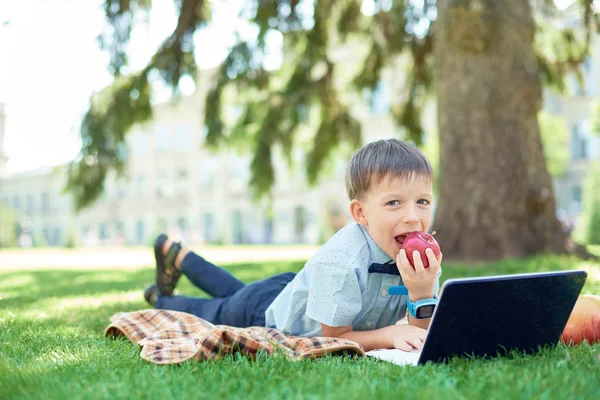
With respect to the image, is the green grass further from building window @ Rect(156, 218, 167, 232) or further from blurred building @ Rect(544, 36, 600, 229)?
building window @ Rect(156, 218, 167, 232)

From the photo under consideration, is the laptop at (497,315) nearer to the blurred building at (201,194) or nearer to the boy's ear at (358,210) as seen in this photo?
the boy's ear at (358,210)

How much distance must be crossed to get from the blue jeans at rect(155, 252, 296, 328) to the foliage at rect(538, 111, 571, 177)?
23624mm

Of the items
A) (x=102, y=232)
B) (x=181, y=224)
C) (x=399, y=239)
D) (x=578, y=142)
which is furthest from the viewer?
(x=102, y=232)

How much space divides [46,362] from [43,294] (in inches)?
146

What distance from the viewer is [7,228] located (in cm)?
3105

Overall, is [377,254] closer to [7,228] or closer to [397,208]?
[397,208]

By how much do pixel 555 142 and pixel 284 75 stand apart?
19.8 metres

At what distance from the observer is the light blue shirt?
8.62ft

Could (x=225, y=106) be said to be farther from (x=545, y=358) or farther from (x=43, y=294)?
(x=545, y=358)

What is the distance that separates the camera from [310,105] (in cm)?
938

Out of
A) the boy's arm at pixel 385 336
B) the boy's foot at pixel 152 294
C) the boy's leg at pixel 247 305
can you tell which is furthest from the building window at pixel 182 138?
the boy's arm at pixel 385 336

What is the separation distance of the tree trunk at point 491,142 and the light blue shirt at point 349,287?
4532 millimetres

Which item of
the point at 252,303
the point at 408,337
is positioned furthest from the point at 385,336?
the point at 252,303

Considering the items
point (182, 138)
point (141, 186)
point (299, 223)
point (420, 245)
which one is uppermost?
point (182, 138)
